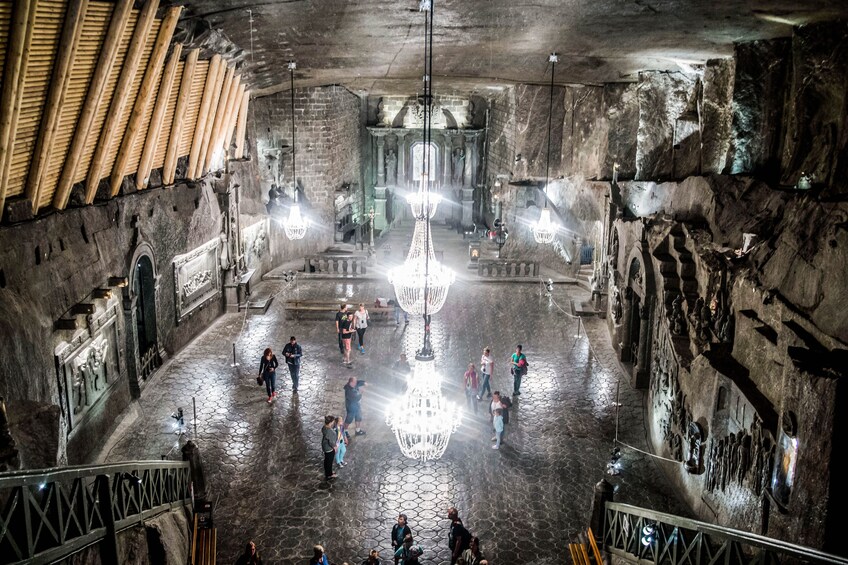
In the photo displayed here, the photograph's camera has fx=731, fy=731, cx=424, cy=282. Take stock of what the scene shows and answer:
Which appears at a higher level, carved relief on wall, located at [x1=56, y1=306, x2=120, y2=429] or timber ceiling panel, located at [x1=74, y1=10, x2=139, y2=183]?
timber ceiling panel, located at [x1=74, y1=10, x2=139, y2=183]

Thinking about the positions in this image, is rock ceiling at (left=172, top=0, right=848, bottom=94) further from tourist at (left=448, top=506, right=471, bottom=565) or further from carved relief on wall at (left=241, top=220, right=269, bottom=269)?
tourist at (left=448, top=506, right=471, bottom=565)

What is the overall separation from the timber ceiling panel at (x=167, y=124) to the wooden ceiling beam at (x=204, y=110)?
1002mm

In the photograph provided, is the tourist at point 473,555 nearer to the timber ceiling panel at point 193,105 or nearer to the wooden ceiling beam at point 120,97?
the wooden ceiling beam at point 120,97

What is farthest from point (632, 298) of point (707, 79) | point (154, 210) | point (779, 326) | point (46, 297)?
point (46, 297)

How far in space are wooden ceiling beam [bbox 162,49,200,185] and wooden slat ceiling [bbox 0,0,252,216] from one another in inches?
11.1

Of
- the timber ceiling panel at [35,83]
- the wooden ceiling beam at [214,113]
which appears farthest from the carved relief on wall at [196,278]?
the timber ceiling panel at [35,83]

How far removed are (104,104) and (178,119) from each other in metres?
2.66

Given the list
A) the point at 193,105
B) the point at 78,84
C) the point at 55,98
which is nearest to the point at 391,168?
the point at 193,105

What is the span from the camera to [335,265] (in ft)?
70.0

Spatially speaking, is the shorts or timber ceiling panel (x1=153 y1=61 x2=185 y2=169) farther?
timber ceiling panel (x1=153 y1=61 x2=185 y2=169)

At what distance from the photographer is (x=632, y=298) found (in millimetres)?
14727

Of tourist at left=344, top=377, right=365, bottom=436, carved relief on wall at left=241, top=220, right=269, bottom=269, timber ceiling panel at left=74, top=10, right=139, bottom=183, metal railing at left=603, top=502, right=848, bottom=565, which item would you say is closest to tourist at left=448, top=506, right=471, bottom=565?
metal railing at left=603, top=502, right=848, bottom=565

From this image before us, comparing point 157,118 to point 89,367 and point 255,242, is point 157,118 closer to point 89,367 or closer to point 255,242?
point 89,367

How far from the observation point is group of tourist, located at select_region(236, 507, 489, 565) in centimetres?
737
